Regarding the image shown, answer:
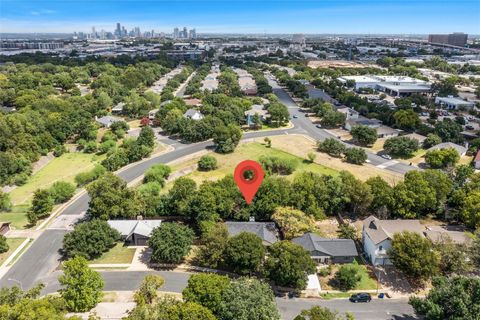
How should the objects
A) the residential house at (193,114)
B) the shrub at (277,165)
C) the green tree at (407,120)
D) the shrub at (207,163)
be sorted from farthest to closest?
the residential house at (193,114), the green tree at (407,120), the shrub at (207,163), the shrub at (277,165)

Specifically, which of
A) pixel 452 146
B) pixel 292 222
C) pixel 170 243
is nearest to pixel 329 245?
pixel 292 222

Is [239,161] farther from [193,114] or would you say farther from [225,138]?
[193,114]

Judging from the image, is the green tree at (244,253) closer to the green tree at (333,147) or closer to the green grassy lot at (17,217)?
the green grassy lot at (17,217)

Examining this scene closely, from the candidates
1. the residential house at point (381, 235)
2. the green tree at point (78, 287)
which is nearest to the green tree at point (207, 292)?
the green tree at point (78, 287)

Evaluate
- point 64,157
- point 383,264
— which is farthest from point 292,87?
point 383,264

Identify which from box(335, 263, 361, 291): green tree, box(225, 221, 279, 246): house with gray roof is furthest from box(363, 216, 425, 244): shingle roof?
box(225, 221, 279, 246): house with gray roof

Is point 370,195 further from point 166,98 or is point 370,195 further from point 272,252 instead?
point 166,98

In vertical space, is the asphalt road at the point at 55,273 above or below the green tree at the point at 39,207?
below

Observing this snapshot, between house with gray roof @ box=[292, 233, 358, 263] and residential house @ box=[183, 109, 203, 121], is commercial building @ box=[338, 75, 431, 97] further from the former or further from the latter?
house with gray roof @ box=[292, 233, 358, 263]
